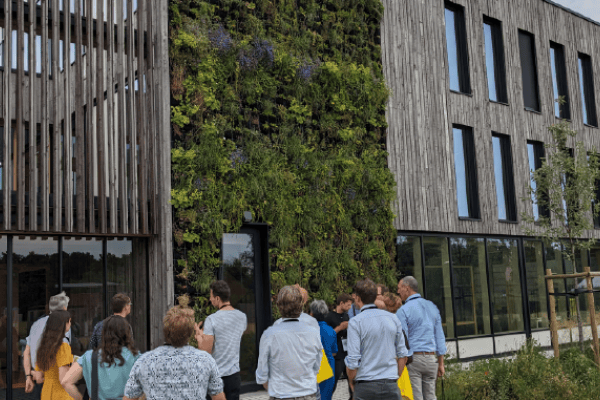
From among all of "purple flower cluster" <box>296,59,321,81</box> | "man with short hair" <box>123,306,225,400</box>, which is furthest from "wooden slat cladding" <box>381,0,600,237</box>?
"man with short hair" <box>123,306,225,400</box>

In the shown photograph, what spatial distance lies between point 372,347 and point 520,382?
3770mm

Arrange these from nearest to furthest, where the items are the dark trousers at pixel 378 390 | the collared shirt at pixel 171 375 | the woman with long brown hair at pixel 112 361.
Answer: the collared shirt at pixel 171 375 → the woman with long brown hair at pixel 112 361 → the dark trousers at pixel 378 390

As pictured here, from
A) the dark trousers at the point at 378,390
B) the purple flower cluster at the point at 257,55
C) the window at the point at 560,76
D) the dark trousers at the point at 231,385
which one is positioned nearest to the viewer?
the dark trousers at the point at 378,390

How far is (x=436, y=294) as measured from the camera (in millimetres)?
15141

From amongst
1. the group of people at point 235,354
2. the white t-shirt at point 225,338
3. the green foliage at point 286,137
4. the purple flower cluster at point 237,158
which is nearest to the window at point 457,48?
the green foliage at point 286,137

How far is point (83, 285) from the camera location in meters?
9.80

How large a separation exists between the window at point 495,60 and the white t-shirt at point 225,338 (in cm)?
1291

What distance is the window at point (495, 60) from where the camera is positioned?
57.6 feet

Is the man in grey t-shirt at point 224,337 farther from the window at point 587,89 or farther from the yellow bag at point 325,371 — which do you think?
the window at point 587,89

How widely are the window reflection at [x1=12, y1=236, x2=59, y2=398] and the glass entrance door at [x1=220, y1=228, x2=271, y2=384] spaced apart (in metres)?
2.96

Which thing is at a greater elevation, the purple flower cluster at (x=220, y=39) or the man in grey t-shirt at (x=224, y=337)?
the purple flower cluster at (x=220, y=39)

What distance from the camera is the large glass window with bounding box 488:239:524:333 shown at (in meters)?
16.4

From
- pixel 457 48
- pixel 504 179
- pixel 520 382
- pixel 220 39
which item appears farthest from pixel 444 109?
pixel 520 382

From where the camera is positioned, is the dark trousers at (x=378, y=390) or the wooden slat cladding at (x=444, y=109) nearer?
the dark trousers at (x=378, y=390)
